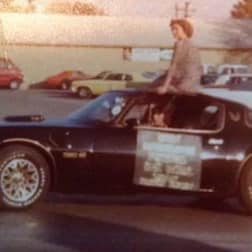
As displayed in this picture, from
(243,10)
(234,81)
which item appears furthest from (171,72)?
(243,10)

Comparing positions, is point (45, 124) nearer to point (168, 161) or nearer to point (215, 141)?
point (168, 161)

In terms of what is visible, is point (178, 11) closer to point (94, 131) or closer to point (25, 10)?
point (25, 10)

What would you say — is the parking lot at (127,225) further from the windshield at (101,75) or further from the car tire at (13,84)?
the windshield at (101,75)

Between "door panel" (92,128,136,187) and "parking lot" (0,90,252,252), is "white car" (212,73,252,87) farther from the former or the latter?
"door panel" (92,128,136,187)

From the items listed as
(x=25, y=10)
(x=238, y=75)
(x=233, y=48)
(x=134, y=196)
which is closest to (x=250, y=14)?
(x=233, y=48)

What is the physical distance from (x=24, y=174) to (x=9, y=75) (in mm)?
17531

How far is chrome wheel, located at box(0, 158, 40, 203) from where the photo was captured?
12516mm

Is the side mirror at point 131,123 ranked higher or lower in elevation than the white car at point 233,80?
lower

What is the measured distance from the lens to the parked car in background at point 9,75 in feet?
97.8

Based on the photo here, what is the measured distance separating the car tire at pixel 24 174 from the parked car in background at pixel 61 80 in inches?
788

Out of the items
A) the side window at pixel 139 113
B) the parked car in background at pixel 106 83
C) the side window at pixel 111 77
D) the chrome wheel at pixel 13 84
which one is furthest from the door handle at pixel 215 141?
the chrome wheel at pixel 13 84

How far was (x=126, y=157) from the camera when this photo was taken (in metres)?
12.6

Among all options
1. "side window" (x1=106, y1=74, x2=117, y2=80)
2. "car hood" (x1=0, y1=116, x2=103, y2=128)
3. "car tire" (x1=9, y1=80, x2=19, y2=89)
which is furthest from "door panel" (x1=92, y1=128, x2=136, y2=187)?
"car tire" (x1=9, y1=80, x2=19, y2=89)

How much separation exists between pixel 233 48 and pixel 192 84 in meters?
21.5
